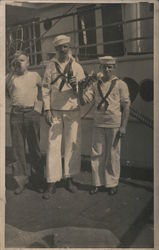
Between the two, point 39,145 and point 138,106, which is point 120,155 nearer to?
point 138,106

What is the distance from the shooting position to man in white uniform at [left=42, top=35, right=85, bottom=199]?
226 cm

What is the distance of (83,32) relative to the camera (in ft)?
7.46

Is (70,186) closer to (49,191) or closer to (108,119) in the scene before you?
(49,191)

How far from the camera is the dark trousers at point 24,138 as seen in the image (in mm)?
2363

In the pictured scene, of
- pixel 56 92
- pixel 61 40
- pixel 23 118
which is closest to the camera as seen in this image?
pixel 61 40

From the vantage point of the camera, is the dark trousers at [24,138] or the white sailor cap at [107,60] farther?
the dark trousers at [24,138]

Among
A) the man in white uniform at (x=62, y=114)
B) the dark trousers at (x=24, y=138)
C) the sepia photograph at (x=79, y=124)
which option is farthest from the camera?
the dark trousers at (x=24, y=138)

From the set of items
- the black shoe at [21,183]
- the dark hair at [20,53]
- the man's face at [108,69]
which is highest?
the dark hair at [20,53]

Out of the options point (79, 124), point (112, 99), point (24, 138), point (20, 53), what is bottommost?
point (24, 138)

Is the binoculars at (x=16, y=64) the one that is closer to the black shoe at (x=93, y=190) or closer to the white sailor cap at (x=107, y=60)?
the white sailor cap at (x=107, y=60)

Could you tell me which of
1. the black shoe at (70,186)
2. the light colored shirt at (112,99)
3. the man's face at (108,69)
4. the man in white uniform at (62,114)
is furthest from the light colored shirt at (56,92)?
the black shoe at (70,186)

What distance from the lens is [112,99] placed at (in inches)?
88.6

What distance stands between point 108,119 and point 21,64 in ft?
2.44

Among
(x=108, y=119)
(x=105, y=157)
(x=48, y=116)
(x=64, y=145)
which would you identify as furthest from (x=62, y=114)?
(x=105, y=157)
